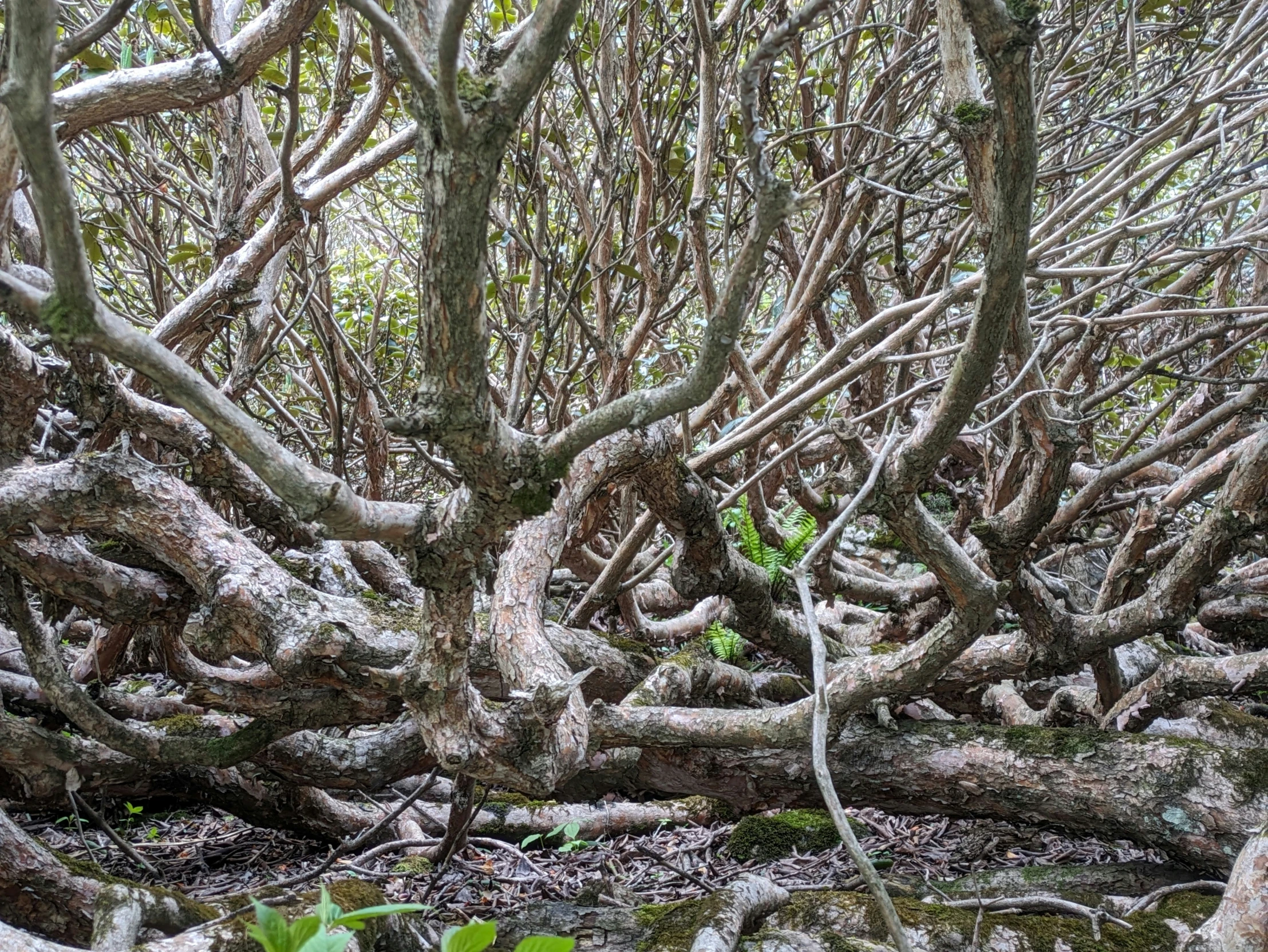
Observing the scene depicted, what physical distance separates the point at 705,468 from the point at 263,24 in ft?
6.81

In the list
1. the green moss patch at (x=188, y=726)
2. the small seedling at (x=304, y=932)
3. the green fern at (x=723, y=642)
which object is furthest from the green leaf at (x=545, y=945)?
the green fern at (x=723, y=642)

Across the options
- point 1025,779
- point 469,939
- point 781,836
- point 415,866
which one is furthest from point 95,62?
point 1025,779

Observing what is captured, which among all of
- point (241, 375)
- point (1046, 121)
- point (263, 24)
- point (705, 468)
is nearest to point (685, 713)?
point (705, 468)

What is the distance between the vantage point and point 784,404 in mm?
3371

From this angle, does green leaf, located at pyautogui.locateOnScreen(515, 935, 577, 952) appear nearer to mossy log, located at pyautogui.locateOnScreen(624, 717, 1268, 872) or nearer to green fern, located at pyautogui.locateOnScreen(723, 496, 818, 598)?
mossy log, located at pyautogui.locateOnScreen(624, 717, 1268, 872)

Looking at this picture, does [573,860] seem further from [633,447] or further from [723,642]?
[633,447]

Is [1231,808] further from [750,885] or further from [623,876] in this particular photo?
[623,876]

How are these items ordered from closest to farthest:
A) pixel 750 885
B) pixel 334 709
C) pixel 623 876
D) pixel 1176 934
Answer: pixel 1176 934 → pixel 750 885 → pixel 334 709 → pixel 623 876

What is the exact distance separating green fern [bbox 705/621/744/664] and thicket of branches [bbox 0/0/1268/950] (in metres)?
0.02

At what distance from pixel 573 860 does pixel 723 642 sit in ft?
3.76

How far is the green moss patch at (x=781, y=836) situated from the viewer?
10.2ft

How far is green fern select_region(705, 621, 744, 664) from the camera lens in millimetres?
3867

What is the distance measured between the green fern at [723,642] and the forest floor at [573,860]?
728mm

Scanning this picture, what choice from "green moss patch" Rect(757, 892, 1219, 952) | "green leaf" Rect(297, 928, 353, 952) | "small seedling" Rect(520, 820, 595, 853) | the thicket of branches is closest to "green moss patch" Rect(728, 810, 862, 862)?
the thicket of branches
